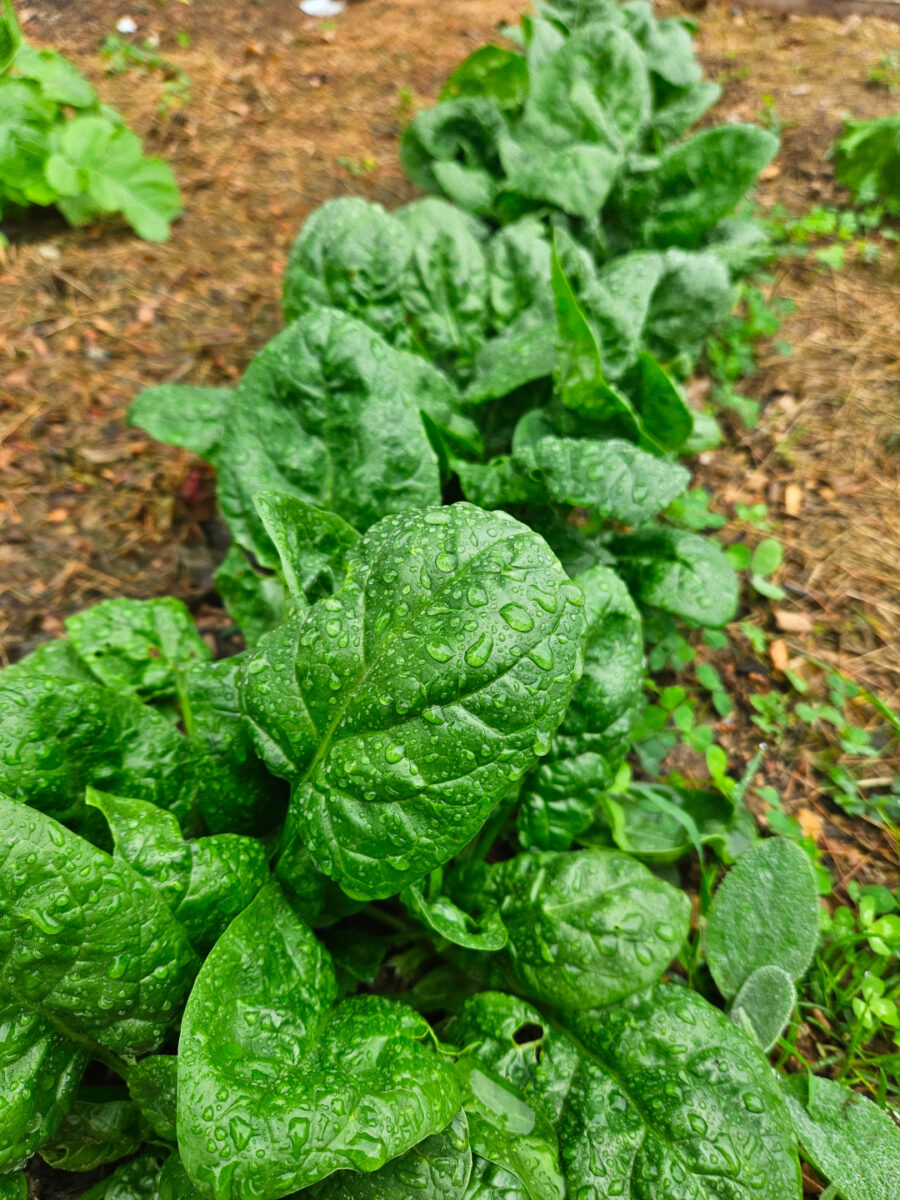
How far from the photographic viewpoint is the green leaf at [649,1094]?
1.36m

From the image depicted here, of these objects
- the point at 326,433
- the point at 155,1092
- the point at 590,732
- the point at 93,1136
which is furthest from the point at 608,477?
the point at 93,1136

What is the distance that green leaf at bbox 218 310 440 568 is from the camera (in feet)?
6.31

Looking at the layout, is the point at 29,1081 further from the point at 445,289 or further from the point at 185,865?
the point at 445,289

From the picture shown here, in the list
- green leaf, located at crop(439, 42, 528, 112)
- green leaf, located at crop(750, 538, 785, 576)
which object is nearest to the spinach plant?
green leaf, located at crop(439, 42, 528, 112)

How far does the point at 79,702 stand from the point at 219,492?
72 centimetres

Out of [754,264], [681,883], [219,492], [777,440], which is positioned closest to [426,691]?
[219,492]

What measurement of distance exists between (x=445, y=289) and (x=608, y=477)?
1169 mm

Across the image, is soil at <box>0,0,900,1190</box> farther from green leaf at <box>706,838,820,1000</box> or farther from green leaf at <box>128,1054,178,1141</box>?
green leaf at <box>128,1054,178,1141</box>

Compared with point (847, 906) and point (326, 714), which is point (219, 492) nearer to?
point (326, 714)

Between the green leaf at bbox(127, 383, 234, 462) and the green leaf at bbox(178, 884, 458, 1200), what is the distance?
1358mm

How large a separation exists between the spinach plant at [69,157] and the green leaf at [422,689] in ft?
8.50

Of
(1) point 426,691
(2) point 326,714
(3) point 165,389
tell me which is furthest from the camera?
(3) point 165,389

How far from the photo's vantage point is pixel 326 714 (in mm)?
1444

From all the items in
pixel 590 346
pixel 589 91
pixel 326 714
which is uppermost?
pixel 589 91
